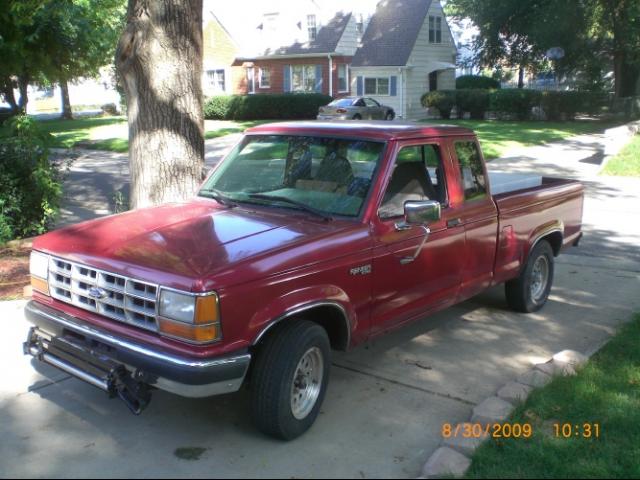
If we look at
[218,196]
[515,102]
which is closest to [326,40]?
[515,102]

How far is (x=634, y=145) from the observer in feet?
59.9

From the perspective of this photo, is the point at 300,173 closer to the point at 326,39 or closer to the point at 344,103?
the point at 344,103

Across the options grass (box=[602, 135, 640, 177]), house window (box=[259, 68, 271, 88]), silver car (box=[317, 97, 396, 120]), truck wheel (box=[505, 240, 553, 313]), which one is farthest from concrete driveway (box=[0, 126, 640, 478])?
house window (box=[259, 68, 271, 88])

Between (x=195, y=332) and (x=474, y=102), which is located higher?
(x=474, y=102)

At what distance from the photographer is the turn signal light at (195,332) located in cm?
350

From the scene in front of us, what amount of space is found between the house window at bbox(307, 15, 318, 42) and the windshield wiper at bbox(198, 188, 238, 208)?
123 ft

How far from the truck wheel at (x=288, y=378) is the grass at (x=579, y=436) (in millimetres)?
1024

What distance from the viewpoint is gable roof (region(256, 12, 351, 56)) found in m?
39.4

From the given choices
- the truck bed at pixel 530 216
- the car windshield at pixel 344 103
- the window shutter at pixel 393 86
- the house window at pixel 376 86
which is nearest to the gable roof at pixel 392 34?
the window shutter at pixel 393 86

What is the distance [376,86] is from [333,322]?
35828 millimetres

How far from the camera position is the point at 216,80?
1750 inches

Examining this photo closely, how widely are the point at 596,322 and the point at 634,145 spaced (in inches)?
543

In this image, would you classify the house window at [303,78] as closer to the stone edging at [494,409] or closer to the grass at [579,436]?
the stone edging at [494,409]

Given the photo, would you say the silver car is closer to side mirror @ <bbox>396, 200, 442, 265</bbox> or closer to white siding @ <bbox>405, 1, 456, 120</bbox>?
white siding @ <bbox>405, 1, 456, 120</bbox>
